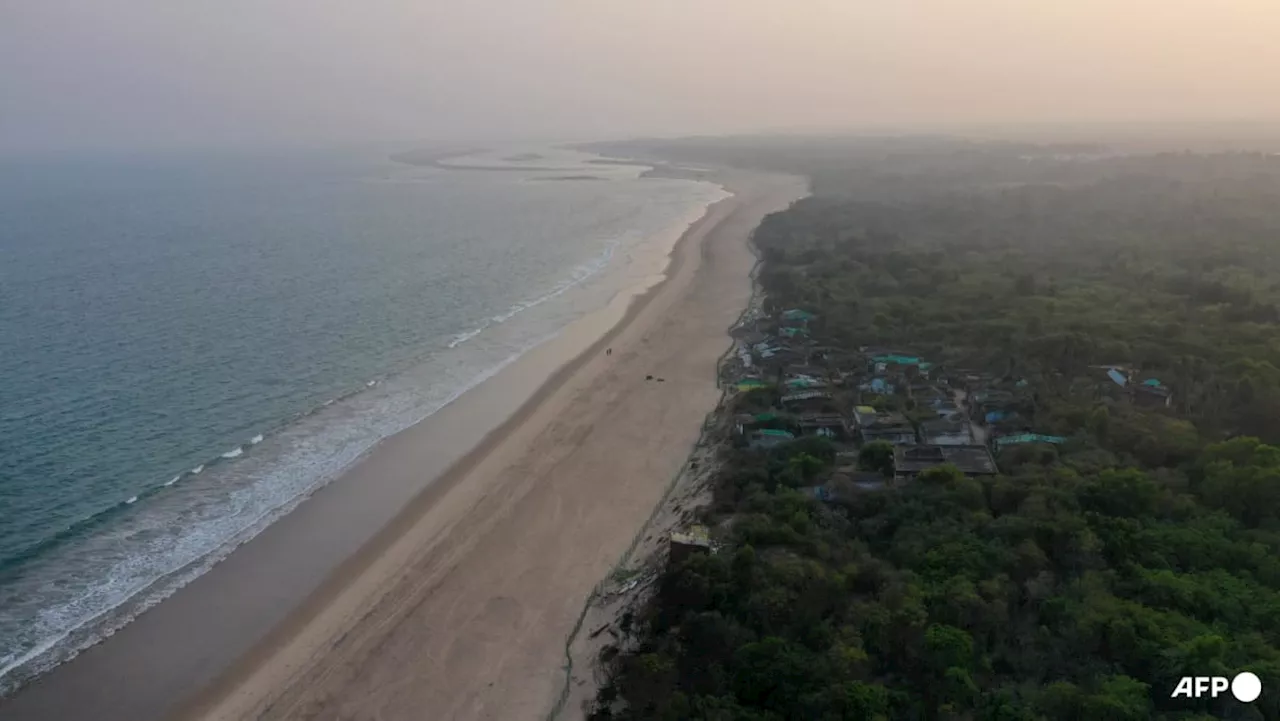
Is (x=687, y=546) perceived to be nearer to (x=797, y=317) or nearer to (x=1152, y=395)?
(x=1152, y=395)

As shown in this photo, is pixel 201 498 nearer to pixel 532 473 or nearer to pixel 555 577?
pixel 532 473

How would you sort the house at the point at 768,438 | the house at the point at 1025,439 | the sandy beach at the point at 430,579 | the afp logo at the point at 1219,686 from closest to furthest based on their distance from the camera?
the afp logo at the point at 1219,686, the sandy beach at the point at 430,579, the house at the point at 1025,439, the house at the point at 768,438

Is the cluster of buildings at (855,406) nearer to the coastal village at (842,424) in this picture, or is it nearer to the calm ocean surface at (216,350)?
the coastal village at (842,424)

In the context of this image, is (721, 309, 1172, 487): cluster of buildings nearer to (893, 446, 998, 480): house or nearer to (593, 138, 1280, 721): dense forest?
(893, 446, 998, 480): house

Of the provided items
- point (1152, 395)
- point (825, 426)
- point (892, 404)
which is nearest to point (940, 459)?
point (825, 426)

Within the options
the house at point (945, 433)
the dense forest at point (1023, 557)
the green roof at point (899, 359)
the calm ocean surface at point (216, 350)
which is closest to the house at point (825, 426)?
the dense forest at point (1023, 557)

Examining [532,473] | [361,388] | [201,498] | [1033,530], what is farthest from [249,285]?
[1033,530]

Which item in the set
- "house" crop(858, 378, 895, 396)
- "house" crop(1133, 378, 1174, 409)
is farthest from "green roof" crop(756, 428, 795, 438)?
"house" crop(1133, 378, 1174, 409)
